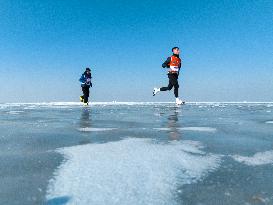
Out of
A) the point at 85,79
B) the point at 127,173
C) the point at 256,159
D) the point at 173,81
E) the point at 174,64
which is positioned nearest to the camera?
the point at 127,173

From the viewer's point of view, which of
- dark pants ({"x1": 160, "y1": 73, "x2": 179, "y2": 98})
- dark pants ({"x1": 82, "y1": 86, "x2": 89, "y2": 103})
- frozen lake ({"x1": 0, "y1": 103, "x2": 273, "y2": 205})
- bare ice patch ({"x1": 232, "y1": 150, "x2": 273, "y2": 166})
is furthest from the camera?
dark pants ({"x1": 82, "y1": 86, "x2": 89, "y2": 103})

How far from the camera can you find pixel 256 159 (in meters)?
2.52

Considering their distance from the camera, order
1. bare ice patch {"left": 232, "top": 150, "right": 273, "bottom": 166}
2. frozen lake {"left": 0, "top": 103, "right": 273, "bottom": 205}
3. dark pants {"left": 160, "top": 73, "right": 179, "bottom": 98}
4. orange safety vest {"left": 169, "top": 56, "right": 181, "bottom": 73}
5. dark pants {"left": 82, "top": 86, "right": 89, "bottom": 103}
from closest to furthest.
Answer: frozen lake {"left": 0, "top": 103, "right": 273, "bottom": 205} → bare ice patch {"left": 232, "top": 150, "right": 273, "bottom": 166} → orange safety vest {"left": 169, "top": 56, "right": 181, "bottom": 73} → dark pants {"left": 160, "top": 73, "right": 179, "bottom": 98} → dark pants {"left": 82, "top": 86, "right": 89, "bottom": 103}

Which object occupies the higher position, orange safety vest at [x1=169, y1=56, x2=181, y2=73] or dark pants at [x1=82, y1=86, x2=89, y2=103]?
orange safety vest at [x1=169, y1=56, x2=181, y2=73]

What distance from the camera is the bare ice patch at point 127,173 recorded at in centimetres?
164

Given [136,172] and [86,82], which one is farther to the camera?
[86,82]

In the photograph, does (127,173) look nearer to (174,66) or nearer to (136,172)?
(136,172)

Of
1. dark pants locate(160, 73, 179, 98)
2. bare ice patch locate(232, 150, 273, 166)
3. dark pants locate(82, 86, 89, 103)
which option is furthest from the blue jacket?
bare ice patch locate(232, 150, 273, 166)

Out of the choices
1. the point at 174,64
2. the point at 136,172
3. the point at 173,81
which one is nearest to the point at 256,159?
the point at 136,172

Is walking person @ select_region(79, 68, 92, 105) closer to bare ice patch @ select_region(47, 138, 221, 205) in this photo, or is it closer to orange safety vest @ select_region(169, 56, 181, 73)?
A: orange safety vest @ select_region(169, 56, 181, 73)

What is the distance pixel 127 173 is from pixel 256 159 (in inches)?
39.6

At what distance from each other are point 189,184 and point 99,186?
18.2 inches

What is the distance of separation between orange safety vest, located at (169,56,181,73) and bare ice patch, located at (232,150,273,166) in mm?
10887

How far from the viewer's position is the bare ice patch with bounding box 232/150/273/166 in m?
2.41
